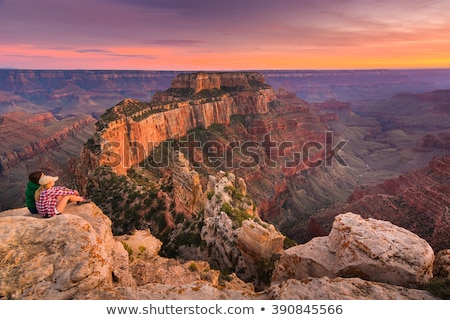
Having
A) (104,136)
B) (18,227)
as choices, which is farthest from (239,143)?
(18,227)

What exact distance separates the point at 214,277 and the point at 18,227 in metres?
8.81

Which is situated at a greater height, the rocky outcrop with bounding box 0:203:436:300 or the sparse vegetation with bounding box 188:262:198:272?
the rocky outcrop with bounding box 0:203:436:300

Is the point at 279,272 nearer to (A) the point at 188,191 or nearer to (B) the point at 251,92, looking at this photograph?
(A) the point at 188,191

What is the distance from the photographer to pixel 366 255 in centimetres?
1128

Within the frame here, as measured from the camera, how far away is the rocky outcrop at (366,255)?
411 inches

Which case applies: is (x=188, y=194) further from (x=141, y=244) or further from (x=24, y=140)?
(x=24, y=140)

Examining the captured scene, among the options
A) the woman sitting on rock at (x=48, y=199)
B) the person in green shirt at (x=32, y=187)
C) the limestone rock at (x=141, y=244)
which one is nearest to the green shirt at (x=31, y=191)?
the person in green shirt at (x=32, y=187)

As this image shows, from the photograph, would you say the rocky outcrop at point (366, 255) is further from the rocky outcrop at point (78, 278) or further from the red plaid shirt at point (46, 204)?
the red plaid shirt at point (46, 204)

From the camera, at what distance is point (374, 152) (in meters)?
167

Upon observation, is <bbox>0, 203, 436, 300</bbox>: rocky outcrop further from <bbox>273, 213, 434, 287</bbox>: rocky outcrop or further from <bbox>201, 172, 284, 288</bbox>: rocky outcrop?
<bbox>201, 172, 284, 288</bbox>: rocky outcrop

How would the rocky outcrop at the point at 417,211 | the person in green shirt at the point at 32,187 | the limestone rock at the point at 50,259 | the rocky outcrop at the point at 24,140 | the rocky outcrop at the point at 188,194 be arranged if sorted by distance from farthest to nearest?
the rocky outcrop at the point at 24,140 < the rocky outcrop at the point at 417,211 < the rocky outcrop at the point at 188,194 < the person in green shirt at the point at 32,187 < the limestone rock at the point at 50,259

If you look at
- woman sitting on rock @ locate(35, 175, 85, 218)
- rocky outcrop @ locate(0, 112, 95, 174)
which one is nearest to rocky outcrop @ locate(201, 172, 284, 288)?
woman sitting on rock @ locate(35, 175, 85, 218)

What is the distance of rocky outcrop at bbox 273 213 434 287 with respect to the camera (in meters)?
10.4

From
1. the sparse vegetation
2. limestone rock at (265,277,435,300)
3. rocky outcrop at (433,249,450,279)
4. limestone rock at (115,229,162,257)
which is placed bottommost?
limestone rock at (115,229,162,257)
